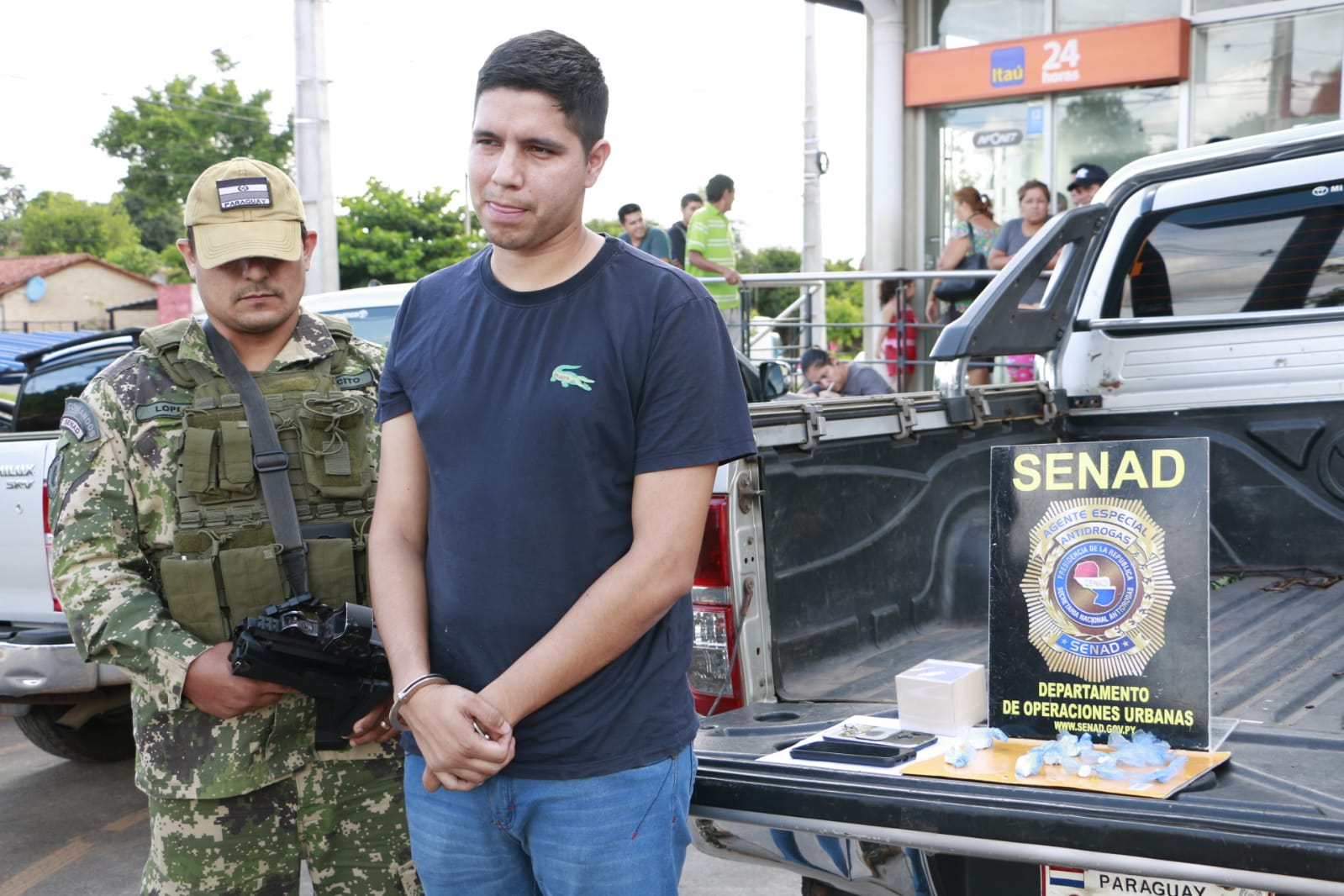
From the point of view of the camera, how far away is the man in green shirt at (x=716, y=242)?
34.1 feet

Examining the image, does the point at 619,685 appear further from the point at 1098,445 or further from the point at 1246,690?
the point at 1246,690

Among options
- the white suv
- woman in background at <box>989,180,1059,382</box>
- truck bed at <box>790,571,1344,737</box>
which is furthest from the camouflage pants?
woman in background at <box>989,180,1059,382</box>

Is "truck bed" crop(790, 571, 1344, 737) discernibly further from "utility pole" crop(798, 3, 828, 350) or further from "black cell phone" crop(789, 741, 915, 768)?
"utility pole" crop(798, 3, 828, 350)

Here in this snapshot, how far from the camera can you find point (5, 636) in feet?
15.2

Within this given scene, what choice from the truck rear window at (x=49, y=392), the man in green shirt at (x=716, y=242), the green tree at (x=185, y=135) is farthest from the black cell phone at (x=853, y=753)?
the green tree at (x=185, y=135)

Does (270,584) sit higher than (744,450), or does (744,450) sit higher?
(744,450)

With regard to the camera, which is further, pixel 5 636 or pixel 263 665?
pixel 5 636

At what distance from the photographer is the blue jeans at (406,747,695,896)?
1.91m

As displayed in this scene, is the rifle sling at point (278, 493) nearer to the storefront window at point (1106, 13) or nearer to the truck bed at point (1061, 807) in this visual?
the truck bed at point (1061, 807)

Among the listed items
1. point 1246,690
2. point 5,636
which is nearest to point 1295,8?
point 1246,690

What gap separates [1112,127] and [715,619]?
10681 mm

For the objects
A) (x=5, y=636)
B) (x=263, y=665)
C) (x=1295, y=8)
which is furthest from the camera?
(x=1295, y=8)

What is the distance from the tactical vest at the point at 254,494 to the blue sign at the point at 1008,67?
35.8 ft

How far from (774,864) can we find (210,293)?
5.06 feet
